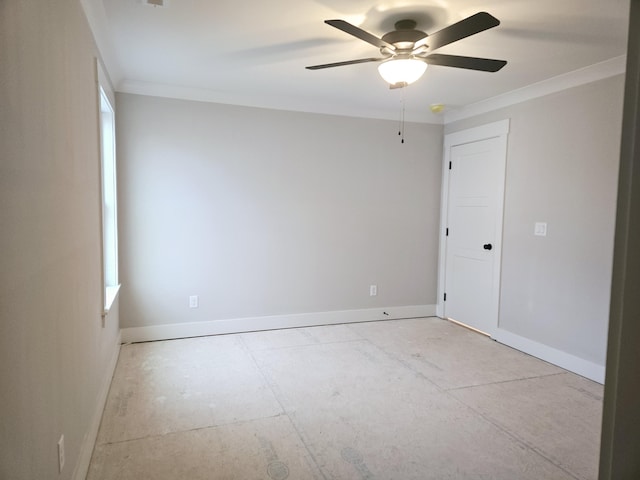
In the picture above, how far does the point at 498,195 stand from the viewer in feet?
13.6

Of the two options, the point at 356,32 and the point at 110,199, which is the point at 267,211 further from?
the point at 356,32

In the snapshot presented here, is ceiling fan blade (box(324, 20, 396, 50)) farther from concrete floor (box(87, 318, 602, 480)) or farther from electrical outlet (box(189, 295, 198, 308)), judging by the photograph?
electrical outlet (box(189, 295, 198, 308))

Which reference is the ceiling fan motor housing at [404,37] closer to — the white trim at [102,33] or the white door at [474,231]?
the white trim at [102,33]

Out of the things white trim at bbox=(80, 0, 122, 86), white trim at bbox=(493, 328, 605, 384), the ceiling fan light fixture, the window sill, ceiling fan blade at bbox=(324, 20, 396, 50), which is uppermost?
white trim at bbox=(80, 0, 122, 86)

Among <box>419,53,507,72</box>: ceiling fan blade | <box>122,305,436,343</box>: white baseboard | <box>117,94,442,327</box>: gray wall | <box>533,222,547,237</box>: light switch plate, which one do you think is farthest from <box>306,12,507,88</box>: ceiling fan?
<box>122,305,436,343</box>: white baseboard

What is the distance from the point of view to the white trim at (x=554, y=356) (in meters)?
3.26

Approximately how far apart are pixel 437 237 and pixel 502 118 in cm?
161

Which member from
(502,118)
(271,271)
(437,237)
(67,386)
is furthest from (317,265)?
(67,386)

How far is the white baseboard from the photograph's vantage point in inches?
158

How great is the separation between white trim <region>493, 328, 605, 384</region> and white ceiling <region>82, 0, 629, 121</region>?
7.85 feet

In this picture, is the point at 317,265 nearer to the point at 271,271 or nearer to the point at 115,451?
the point at 271,271

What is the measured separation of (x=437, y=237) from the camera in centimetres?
510

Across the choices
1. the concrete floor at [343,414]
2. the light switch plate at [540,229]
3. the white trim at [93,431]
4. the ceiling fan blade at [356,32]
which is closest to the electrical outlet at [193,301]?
the concrete floor at [343,414]

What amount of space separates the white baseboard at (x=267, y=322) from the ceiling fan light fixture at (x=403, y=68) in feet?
9.41
